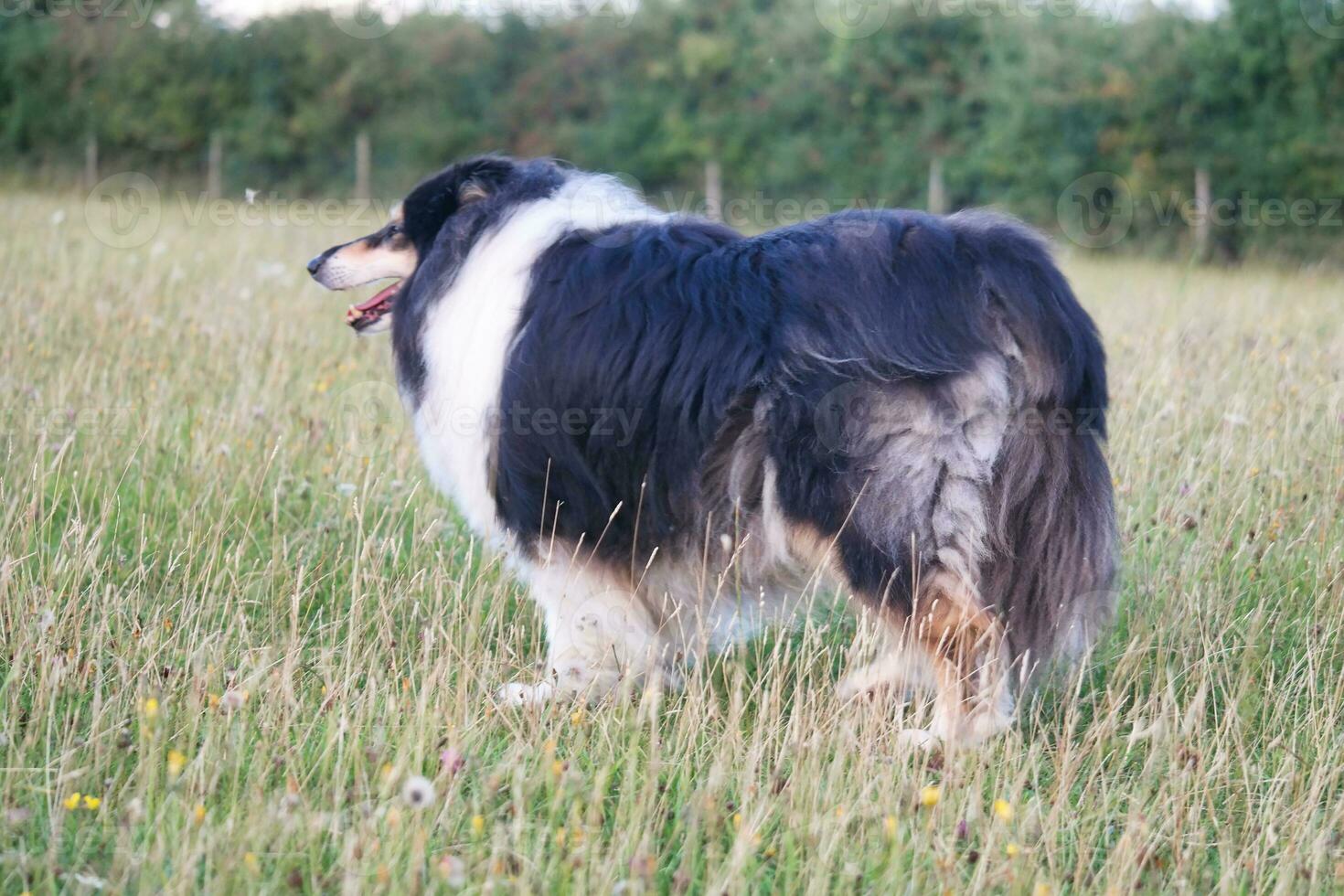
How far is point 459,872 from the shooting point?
1.93 meters

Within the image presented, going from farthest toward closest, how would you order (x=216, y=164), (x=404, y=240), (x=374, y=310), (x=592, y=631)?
(x=216, y=164) → (x=374, y=310) → (x=404, y=240) → (x=592, y=631)

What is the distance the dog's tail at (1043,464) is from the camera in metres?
2.71

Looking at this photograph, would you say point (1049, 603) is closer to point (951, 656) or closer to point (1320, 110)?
point (951, 656)

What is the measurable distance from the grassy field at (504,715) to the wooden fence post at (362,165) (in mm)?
16730

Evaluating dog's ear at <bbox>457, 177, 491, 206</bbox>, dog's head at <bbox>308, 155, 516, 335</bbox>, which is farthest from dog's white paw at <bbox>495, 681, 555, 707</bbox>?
dog's ear at <bbox>457, 177, 491, 206</bbox>

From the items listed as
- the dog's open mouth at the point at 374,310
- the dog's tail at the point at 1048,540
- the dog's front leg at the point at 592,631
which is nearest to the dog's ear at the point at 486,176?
the dog's open mouth at the point at 374,310

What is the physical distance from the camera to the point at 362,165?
20.9 m

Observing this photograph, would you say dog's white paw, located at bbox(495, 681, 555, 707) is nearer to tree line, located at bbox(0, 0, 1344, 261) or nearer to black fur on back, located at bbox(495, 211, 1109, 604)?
black fur on back, located at bbox(495, 211, 1109, 604)

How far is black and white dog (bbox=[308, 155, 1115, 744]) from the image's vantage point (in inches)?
107

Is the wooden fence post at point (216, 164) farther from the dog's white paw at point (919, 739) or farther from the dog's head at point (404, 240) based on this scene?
the dog's white paw at point (919, 739)

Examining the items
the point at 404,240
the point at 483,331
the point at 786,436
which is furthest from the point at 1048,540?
the point at 404,240

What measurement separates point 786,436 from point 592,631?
0.93 m

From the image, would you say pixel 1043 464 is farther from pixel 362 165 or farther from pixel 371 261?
pixel 362 165

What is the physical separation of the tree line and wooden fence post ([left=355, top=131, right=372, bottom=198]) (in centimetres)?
26
